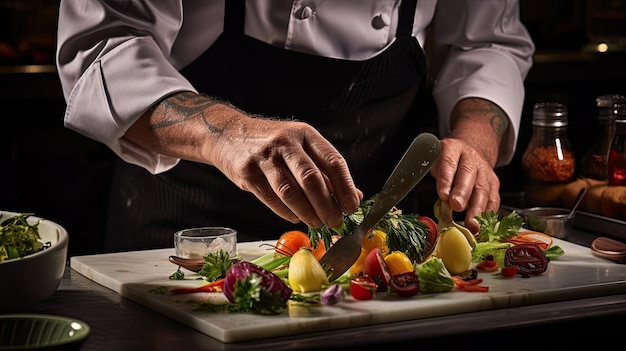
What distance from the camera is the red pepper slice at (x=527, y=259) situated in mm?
1737

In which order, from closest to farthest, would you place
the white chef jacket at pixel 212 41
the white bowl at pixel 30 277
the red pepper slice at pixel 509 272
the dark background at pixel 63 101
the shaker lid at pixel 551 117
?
the white bowl at pixel 30 277, the red pepper slice at pixel 509 272, the white chef jacket at pixel 212 41, the shaker lid at pixel 551 117, the dark background at pixel 63 101

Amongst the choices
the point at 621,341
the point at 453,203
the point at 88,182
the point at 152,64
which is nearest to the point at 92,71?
the point at 152,64

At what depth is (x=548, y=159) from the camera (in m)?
2.29

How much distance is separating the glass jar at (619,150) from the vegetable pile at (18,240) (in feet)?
3.98

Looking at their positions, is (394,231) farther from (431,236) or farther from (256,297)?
(256,297)

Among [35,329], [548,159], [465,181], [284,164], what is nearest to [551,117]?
[548,159]

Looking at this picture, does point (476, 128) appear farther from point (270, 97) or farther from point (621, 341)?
point (621, 341)

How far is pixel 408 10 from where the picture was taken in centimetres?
235

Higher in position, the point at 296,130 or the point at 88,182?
the point at 296,130

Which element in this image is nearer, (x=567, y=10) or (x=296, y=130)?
(x=296, y=130)

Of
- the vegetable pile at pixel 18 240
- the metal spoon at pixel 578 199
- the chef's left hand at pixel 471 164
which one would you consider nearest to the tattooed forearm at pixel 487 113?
the chef's left hand at pixel 471 164

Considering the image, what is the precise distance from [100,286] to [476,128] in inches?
37.9

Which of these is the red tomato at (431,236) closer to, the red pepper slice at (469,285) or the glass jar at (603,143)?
the red pepper slice at (469,285)

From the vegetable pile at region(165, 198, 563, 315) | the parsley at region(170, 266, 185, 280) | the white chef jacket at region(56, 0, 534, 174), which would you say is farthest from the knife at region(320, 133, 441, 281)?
the white chef jacket at region(56, 0, 534, 174)
